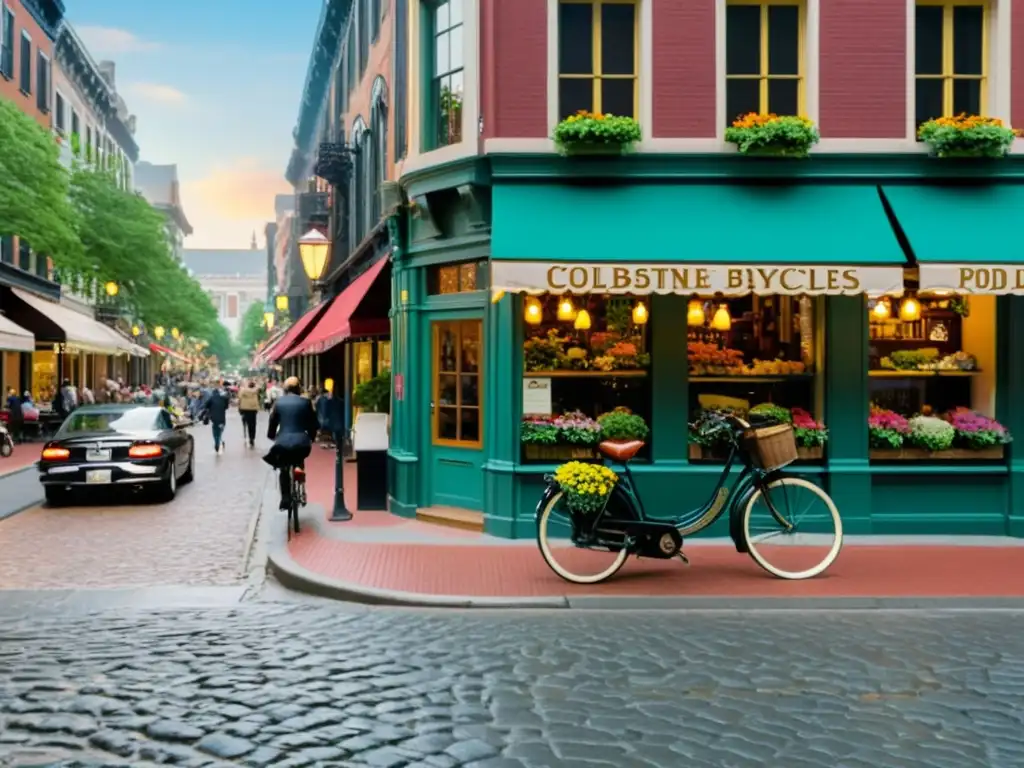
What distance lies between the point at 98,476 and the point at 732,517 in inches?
379

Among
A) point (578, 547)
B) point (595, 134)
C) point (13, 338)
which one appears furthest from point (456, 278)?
point (13, 338)

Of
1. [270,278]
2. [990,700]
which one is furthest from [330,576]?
[270,278]

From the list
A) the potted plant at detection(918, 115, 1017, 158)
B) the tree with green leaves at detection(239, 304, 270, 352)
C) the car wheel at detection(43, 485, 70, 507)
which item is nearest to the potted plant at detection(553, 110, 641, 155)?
the potted plant at detection(918, 115, 1017, 158)

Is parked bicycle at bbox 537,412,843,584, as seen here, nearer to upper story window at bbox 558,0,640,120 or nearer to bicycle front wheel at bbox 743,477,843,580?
bicycle front wheel at bbox 743,477,843,580

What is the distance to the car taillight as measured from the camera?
1534 cm

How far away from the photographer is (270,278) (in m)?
116

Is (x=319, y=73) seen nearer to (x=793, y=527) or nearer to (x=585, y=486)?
(x=585, y=486)

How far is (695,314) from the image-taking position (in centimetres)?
1223

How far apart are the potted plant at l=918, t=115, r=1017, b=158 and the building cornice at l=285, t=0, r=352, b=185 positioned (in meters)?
22.0

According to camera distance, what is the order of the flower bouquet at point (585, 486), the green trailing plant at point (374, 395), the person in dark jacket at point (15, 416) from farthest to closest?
the person in dark jacket at point (15, 416) < the green trailing plant at point (374, 395) < the flower bouquet at point (585, 486)

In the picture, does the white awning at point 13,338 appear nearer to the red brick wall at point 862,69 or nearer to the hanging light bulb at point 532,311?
the hanging light bulb at point 532,311

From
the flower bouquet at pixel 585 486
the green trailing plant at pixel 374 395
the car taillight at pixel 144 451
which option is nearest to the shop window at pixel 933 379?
the flower bouquet at pixel 585 486

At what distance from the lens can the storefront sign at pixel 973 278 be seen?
1084cm

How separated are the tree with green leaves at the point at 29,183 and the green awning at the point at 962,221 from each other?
20.4 metres
